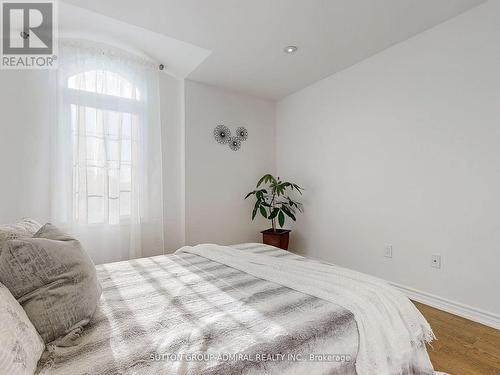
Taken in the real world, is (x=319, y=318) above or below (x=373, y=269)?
above

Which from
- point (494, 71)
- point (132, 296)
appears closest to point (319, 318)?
point (132, 296)

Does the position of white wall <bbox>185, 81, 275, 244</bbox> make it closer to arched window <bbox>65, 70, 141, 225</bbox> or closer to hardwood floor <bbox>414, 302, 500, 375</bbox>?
arched window <bbox>65, 70, 141, 225</bbox>

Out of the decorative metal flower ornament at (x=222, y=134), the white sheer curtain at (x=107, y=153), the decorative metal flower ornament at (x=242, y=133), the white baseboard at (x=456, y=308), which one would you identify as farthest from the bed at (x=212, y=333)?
the decorative metal flower ornament at (x=242, y=133)

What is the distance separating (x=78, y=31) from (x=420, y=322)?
138 inches

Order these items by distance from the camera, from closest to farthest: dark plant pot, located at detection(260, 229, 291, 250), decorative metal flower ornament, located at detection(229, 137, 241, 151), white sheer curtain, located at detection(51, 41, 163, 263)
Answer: white sheer curtain, located at detection(51, 41, 163, 263) → dark plant pot, located at detection(260, 229, 291, 250) → decorative metal flower ornament, located at detection(229, 137, 241, 151)

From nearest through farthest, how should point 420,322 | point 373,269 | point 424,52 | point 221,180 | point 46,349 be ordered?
point 46,349 < point 420,322 < point 424,52 < point 373,269 < point 221,180

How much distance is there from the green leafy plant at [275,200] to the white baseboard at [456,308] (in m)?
1.47

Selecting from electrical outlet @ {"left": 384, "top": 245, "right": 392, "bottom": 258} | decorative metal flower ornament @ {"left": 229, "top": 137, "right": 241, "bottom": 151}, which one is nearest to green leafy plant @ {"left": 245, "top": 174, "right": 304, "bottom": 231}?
decorative metal flower ornament @ {"left": 229, "top": 137, "right": 241, "bottom": 151}

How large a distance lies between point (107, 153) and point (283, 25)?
2.09 metres

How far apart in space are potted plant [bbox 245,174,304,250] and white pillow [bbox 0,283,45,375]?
265 centimetres

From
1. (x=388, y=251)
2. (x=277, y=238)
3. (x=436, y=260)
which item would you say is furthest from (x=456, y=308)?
(x=277, y=238)

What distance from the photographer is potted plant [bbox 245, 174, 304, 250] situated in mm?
3270

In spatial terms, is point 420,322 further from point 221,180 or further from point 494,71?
point 221,180

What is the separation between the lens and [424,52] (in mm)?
2258
